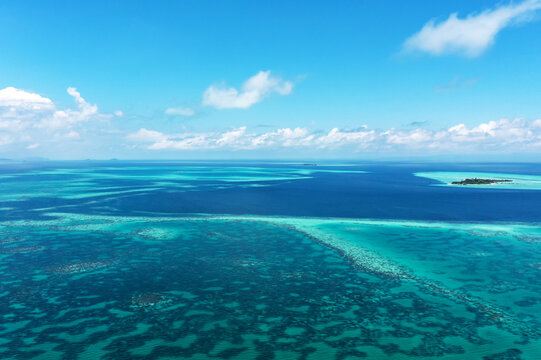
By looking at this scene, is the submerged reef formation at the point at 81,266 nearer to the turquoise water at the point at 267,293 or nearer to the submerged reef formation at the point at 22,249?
the turquoise water at the point at 267,293

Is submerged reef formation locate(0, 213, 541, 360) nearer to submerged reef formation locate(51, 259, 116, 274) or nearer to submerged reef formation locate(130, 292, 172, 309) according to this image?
submerged reef formation locate(130, 292, 172, 309)

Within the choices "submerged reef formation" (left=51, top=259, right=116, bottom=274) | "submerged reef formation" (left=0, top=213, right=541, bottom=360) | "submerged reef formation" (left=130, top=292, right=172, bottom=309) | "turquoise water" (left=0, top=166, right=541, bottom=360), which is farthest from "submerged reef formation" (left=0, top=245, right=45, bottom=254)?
"submerged reef formation" (left=130, top=292, right=172, bottom=309)

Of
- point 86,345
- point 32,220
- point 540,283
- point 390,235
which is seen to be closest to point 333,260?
point 390,235

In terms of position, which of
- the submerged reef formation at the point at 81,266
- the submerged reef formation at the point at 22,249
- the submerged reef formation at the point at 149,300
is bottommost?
the submerged reef formation at the point at 149,300

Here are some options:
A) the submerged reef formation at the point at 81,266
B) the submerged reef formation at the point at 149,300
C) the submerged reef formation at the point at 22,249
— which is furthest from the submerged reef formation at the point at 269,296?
the submerged reef formation at the point at 22,249

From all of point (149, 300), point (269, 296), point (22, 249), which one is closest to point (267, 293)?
point (269, 296)

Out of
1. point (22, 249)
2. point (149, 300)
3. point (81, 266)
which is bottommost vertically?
point (149, 300)

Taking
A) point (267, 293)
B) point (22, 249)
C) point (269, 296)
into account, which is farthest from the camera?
point (22, 249)

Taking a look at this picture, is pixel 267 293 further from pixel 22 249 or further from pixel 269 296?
pixel 22 249

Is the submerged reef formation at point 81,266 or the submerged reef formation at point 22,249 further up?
the submerged reef formation at point 22,249
